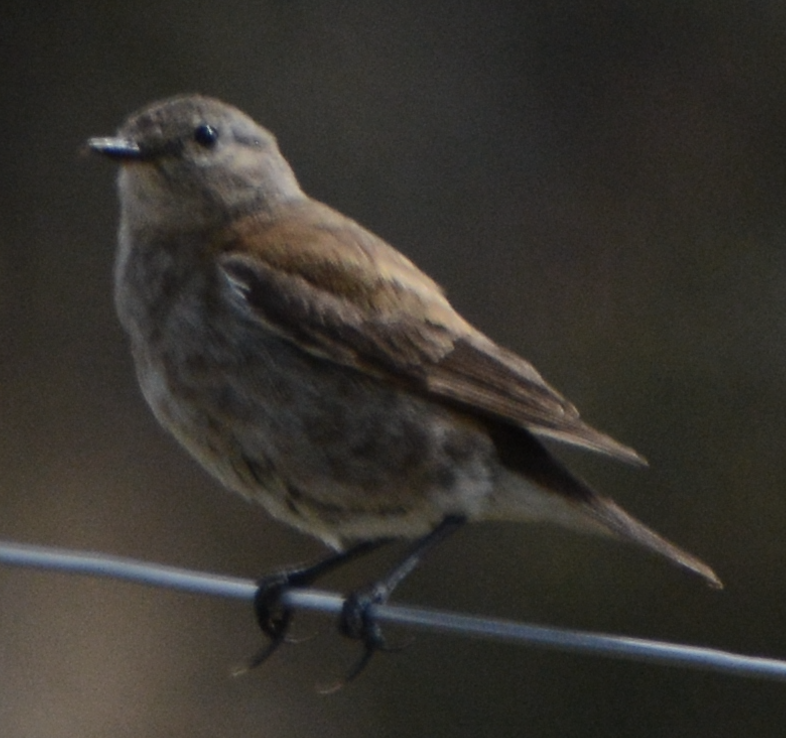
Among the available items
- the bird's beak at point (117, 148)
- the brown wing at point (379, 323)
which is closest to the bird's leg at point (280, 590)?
the brown wing at point (379, 323)

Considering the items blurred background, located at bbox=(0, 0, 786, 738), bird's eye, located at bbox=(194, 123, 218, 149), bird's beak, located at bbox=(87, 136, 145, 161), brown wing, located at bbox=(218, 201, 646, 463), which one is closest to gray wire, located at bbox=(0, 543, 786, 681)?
brown wing, located at bbox=(218, 201, 646, 463)

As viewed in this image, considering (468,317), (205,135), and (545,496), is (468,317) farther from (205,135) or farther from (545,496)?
(545,496)

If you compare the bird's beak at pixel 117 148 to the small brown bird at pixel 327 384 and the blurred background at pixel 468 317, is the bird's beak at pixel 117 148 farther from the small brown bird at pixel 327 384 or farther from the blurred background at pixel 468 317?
the blurred background at pixel 468 317

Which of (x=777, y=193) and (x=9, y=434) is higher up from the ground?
(x=777, y=193)

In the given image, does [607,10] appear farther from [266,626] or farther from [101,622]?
[266,626]

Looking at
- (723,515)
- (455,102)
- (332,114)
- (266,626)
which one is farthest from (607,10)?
(266,626)

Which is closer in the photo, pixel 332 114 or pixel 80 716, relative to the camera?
pixel 80 716

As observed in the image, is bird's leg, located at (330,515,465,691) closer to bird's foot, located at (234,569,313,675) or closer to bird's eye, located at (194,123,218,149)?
bird's foot, located at (234,569,313,675)
